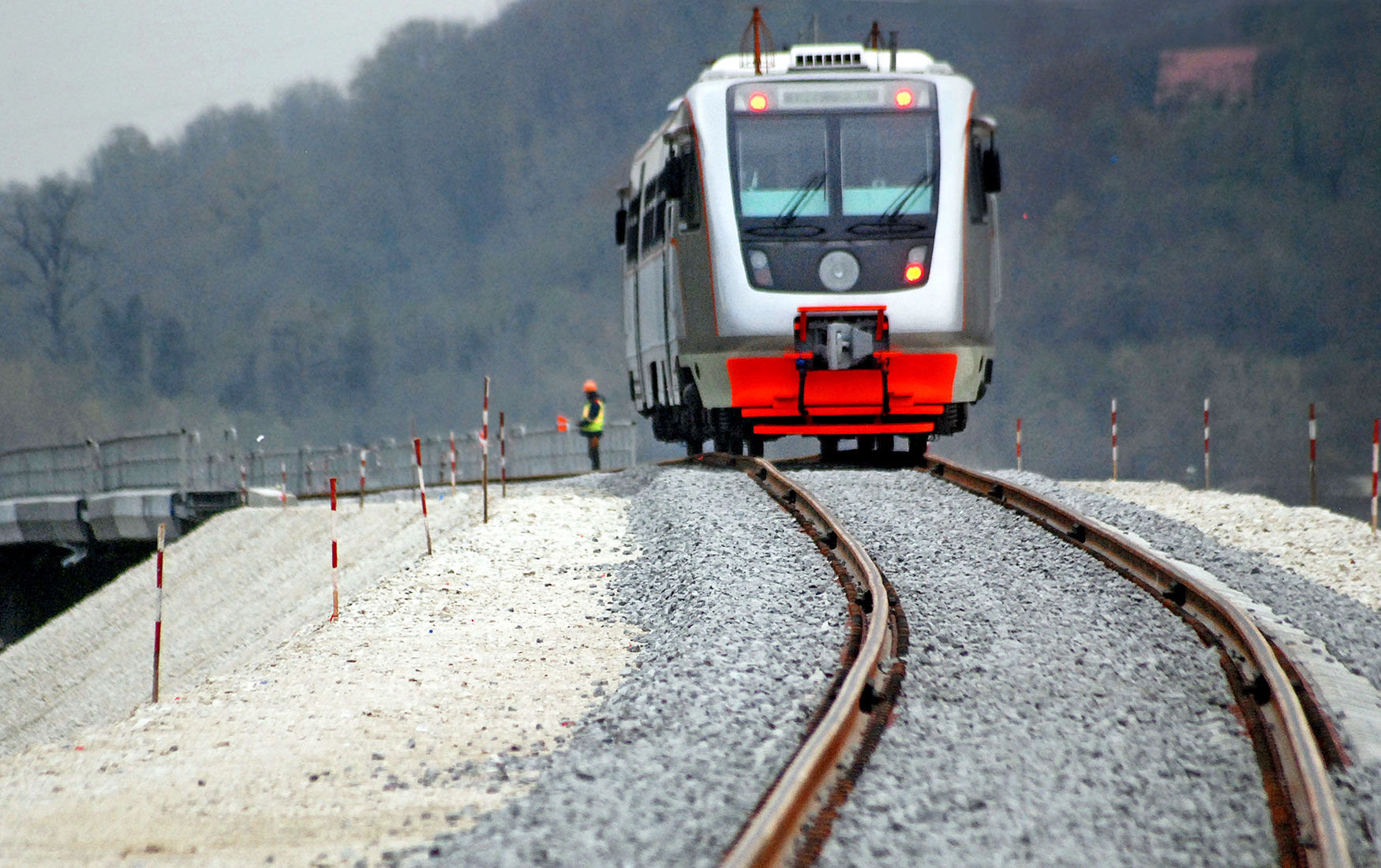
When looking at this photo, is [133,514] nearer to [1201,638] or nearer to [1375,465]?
[1375,465]

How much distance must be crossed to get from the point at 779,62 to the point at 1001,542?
7.14m

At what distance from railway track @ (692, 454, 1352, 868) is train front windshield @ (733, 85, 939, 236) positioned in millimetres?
5558

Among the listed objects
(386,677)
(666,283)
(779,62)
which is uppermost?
(779,62)

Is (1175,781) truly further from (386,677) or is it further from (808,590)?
(386,677)

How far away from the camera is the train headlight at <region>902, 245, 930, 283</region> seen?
1477 centimetres

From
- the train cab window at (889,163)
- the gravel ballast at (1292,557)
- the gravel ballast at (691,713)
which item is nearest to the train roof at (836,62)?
the train cab window at (889,163)

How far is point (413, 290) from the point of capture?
320 ft

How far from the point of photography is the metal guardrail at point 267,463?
985 inches

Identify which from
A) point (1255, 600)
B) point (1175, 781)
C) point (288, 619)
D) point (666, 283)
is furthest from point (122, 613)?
point (1175, 781)

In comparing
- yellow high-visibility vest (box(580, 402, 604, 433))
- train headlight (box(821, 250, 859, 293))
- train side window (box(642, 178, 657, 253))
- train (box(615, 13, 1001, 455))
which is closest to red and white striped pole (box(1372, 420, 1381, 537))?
train (box(615, 13, 1001, 455))

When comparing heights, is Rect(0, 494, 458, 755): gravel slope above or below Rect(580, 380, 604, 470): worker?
below

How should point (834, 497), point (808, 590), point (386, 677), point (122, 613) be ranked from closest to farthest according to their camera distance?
point (386, 677)
point (808, 590)
point (834, 497)
point (122, 613)

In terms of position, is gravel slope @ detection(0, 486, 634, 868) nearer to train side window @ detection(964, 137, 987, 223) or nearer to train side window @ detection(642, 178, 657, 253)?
train side window @ detection(964, 137, 987, 223)

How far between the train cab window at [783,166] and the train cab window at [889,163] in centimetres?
24
